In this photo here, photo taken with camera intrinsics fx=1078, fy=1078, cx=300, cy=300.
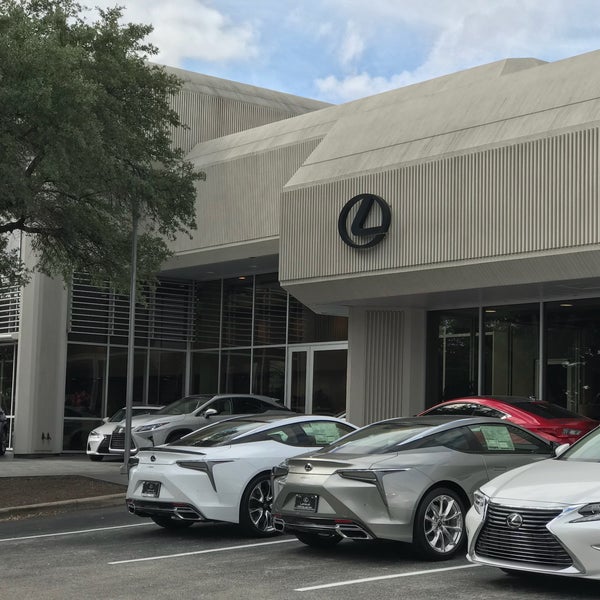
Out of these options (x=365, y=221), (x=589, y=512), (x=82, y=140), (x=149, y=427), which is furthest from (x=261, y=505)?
(x=149, y=427)

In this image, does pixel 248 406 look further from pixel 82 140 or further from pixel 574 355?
pixel 82 140

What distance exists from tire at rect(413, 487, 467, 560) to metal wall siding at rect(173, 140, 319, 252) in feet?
46.0

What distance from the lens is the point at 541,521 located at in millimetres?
8195

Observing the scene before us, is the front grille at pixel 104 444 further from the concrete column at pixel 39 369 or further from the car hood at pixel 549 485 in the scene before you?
the car hood at pixel 549 485

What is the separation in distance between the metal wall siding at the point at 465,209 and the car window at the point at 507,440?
6.01 meters

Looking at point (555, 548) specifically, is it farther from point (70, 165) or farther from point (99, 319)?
point (99, 319)

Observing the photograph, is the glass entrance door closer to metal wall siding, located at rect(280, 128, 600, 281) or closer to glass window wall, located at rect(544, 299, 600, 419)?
metal wall siding, located at rect(280, 128, 600, 281)

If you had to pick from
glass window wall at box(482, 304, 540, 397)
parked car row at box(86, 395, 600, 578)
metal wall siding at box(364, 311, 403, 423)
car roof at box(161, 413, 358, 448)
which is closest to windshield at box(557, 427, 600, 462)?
parked car row at box(86, 395, 600, 578)

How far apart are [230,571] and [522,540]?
9.67 feet

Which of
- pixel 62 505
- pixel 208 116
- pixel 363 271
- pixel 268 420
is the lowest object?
pixel 62 505

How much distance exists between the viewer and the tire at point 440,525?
10141mm

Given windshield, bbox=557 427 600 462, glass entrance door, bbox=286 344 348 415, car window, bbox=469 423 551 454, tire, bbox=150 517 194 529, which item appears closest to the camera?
windshield, bbox=557 427 600 462

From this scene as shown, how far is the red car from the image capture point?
15969mm

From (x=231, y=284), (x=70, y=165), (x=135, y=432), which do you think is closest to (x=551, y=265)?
(x=70, y=165)
